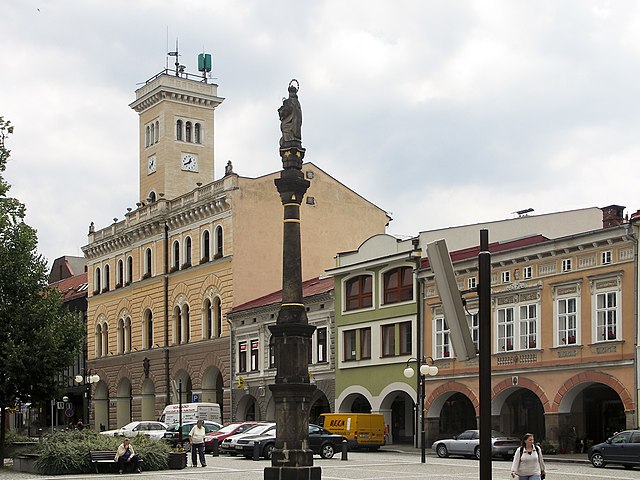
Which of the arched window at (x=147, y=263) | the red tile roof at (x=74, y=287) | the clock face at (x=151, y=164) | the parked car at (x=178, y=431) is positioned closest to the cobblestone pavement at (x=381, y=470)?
the parked car at (x=178, y=431)

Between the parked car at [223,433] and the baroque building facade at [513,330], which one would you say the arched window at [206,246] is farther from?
the parked car at [223,433]

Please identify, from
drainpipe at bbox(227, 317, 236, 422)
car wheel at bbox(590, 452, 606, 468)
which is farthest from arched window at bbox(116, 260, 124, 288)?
car wheel at bbox(590, 452, 606, 468)

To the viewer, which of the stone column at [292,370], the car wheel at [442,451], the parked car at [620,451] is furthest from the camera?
the car wheel at [442,451]

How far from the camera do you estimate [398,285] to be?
4928 centimetres

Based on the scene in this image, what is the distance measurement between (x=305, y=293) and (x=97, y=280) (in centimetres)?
2699

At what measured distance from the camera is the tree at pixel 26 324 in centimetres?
3238

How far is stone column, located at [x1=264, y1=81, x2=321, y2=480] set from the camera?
22266 mm

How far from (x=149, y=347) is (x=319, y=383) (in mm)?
19998

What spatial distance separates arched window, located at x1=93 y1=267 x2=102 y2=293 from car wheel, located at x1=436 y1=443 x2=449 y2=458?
43.1 meters

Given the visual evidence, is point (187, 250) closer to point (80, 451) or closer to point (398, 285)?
point (398, 285)

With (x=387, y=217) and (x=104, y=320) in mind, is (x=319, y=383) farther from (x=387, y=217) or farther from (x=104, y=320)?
(x=104, y=320)

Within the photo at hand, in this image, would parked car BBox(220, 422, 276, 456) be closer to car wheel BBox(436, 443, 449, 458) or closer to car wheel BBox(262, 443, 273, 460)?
car wheel BBox(262, 443, 273, 460)

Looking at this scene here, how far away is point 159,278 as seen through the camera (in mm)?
68875

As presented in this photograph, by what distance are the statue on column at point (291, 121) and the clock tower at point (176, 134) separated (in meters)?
49.4
